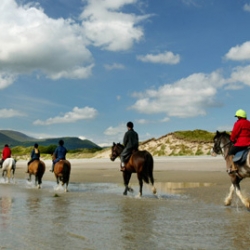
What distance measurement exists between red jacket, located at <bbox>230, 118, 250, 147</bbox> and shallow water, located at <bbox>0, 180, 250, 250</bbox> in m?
1.82

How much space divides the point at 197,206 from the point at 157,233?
4121mm

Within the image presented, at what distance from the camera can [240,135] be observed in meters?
10.6

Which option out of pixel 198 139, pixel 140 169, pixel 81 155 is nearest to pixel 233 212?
pixel 140 169

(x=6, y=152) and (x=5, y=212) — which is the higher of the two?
(x=6, y=152)

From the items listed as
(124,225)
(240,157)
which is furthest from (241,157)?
(124,225)

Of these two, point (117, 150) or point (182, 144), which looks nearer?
point (117, 150)

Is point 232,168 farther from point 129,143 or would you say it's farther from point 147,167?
point 129,143

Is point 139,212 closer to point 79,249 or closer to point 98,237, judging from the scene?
point 98,237

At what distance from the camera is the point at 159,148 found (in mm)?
51094

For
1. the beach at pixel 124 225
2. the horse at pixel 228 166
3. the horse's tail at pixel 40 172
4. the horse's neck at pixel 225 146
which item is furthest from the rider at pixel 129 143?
the horse's tail at pixel 40 172

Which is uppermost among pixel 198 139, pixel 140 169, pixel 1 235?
pixel 198 139

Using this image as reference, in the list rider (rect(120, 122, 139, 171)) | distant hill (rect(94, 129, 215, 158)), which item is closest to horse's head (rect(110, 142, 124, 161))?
rider (rect(120, 122, 139, 171))

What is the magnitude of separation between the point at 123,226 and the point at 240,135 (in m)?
4.65

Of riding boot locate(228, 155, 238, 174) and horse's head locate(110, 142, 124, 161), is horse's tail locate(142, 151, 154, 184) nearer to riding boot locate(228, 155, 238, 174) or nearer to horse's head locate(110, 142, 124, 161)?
horse's head locate(110, 142, 124, 161)
